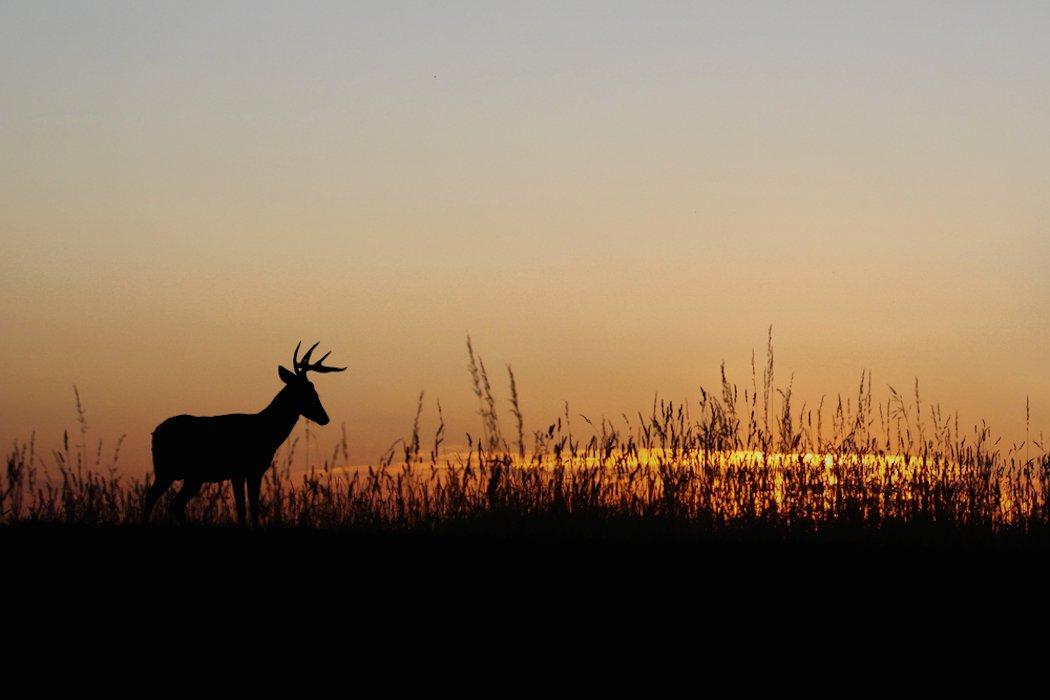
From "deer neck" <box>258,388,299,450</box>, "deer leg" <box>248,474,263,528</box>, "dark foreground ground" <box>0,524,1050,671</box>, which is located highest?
"deer neck" <box>258,388,299,450</box>

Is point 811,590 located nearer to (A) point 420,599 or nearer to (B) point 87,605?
(A) point 420,599

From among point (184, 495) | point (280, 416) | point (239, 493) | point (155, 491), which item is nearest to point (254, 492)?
point (239, 493)

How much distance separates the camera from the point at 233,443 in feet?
35.2

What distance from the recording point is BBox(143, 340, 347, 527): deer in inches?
407

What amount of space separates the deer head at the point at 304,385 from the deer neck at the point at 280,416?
6 cm

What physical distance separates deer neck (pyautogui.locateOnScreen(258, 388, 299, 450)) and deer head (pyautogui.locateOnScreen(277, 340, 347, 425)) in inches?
2.4

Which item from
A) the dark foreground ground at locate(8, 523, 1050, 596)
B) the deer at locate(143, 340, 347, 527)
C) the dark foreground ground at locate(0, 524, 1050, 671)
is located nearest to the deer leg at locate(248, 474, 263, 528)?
the deer at locate(143, 340, 347, 527)

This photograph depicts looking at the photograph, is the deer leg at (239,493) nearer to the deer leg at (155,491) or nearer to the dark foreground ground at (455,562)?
the deer leg at (155,491)

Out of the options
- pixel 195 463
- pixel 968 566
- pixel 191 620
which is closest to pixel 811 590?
pixel 968 566

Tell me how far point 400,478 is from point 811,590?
169 inches

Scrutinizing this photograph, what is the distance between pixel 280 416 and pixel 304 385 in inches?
19.9

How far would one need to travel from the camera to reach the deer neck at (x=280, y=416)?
1118cm

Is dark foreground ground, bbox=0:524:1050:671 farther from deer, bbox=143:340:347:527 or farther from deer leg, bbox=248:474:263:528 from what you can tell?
deer, bbox=143:340:347:527

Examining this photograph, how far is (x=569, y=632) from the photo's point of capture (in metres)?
5.03
